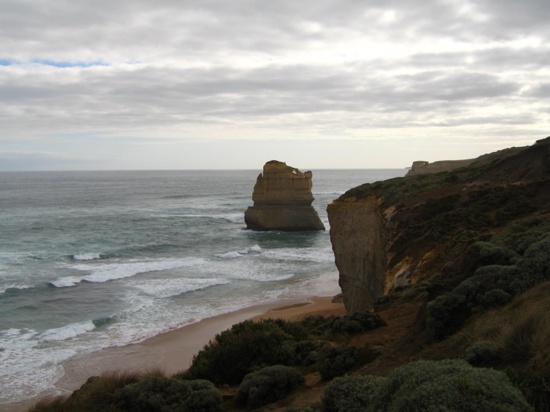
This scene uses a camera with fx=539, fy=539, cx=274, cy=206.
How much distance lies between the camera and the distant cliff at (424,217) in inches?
620

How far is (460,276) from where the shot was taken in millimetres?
10406

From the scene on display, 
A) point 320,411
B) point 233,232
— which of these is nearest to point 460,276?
point 320,411

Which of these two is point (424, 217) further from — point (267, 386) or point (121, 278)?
point (121, 278)

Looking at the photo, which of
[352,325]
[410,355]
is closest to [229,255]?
[352,325]

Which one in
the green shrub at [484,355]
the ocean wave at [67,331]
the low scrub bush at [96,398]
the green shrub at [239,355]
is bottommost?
the ocean wave at [67,331]

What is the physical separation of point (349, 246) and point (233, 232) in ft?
102

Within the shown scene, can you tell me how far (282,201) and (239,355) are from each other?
44152 millimetres

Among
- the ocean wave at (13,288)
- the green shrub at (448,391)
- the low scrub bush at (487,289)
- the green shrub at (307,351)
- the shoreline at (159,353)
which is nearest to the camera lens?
the green shrub at (448,391)

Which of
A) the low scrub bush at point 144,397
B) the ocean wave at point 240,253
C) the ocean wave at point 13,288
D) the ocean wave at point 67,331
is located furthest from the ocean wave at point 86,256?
the low scrub bush at point 144,397

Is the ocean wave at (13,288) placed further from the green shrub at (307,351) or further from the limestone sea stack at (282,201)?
the limestone sea stack at (282,201)

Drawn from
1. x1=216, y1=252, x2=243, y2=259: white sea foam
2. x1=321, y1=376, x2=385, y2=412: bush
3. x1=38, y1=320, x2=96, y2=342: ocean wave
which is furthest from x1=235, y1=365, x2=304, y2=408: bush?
x1=216, y1=252, x2=243, y2=259: white sea foam

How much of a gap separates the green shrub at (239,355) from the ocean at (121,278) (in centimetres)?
873

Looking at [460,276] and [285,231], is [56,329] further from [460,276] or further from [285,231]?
[285,231]

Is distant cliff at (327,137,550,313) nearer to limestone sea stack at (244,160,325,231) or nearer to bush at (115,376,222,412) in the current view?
bush at (115,376,222,412)
